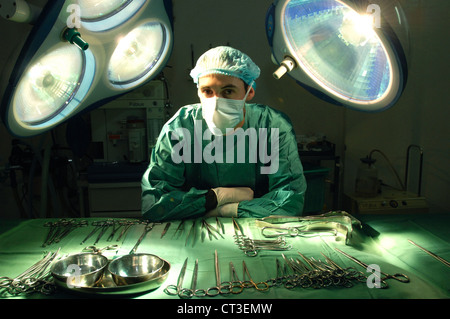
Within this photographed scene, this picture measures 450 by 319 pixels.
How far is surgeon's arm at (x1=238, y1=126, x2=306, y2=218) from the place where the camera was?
176cm

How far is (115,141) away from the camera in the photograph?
299 cm

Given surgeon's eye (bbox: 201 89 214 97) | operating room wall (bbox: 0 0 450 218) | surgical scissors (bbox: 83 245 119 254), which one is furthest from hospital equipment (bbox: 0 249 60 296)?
operating room wall (bbox: 0 0 450 218)

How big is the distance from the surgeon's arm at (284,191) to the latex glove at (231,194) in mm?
86

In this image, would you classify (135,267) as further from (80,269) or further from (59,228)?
(59,228)

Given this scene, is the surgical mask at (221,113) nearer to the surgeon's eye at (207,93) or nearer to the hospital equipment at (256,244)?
the surgeon's eye at (207,93)

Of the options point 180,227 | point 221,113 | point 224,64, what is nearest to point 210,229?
point 180,227

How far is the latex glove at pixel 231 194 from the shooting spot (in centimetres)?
186

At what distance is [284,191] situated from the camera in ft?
6.10

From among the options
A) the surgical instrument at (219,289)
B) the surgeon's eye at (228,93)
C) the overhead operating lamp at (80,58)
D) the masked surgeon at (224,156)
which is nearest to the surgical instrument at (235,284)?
the surgical instrument at (219,289)

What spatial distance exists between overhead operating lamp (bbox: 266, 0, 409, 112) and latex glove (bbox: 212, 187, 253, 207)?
2.81ft

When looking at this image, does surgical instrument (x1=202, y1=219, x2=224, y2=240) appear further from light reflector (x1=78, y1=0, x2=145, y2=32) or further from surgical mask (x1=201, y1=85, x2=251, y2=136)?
light reflector (x1=78, y1=0, x2=145, y2=32)

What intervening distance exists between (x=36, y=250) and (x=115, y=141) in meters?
1.72

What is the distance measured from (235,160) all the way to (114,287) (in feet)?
3.53
